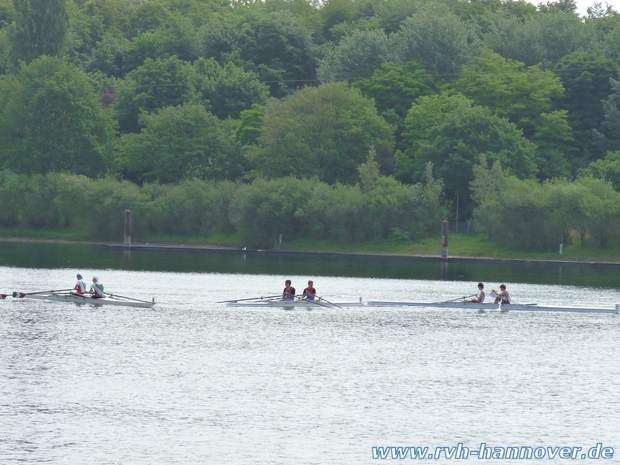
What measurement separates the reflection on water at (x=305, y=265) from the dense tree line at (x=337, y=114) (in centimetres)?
733

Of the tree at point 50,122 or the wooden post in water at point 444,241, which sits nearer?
the wooden post in water at point 444,241

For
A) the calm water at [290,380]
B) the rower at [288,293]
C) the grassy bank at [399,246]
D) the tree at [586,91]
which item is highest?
the tree at [586,91]

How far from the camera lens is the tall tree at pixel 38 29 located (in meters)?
128

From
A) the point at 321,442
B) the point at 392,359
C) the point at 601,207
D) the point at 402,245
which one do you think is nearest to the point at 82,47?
the point at 402,245

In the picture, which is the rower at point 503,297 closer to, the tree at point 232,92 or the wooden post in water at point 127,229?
the wooden post in water at point 127,229

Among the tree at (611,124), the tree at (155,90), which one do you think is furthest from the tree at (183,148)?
the tree at (611,124)

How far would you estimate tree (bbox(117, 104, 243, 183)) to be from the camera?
11544cm

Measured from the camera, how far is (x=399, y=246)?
325 ft

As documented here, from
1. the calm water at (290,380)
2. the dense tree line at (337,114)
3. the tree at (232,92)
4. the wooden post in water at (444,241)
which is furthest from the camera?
the tree at (232,92)

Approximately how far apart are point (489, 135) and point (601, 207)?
648 inches

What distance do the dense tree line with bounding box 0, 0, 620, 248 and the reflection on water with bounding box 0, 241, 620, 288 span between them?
24.0ft

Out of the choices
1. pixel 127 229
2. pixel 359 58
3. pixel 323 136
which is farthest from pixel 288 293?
pixel 359 58

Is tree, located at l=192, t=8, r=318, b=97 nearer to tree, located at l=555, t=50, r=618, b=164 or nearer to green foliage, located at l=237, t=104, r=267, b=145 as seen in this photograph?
green foliage, located at l=237, t=104, r=267, b=145

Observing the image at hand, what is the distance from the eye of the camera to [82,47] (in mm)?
162250
